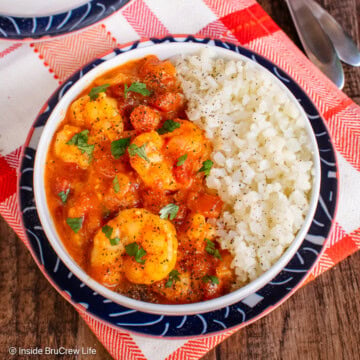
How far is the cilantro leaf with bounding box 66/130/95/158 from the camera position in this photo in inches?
114

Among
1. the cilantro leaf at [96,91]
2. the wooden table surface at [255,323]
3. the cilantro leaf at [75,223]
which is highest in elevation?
the cilantro leaf at [96,91]

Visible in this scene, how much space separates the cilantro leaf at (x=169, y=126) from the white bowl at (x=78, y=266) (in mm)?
679

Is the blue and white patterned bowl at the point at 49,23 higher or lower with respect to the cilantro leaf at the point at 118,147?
higher

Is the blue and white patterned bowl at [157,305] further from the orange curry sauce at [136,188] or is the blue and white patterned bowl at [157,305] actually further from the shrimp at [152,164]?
the shrimp at [152,164]

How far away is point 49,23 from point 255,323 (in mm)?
2506

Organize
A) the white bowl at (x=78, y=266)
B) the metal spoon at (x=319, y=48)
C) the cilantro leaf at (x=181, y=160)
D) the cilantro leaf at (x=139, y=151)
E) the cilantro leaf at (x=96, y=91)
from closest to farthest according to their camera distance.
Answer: the white bowl at (x=78, y=266) < the cilantro leaf at (x=139, y=151) < the cilantro leaf at (x=181, y=160) < the cilantro leaf at (x=96, y=91) < the metal spoon at (x=319, y=48)

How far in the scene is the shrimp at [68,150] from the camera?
2.92 metres

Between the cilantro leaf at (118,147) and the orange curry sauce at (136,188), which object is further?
the cilantro leaf at (118,147)

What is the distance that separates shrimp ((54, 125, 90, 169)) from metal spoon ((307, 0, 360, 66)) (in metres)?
2.40

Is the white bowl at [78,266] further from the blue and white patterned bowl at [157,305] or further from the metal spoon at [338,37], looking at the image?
the metal spoon at [338,37]

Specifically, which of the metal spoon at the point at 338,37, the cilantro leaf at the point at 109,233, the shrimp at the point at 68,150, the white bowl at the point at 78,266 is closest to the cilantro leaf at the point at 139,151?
the shrimp at the point at 68,150

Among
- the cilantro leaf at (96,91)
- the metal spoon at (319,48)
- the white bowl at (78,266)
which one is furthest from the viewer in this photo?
the metal spoon at (319,48)

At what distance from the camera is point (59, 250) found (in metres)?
2.71

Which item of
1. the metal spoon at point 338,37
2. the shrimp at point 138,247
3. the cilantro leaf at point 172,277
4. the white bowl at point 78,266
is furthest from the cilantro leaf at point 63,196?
the metal spoon at point 338,37
